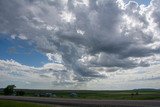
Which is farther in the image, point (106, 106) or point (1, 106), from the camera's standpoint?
point (1, 106)

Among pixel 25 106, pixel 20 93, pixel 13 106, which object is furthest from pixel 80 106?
pixel 20 93

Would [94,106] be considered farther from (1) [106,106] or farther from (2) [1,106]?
(2) [1,106]

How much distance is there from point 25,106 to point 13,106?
4.13 m

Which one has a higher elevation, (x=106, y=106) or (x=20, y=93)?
(x=20, y=93)

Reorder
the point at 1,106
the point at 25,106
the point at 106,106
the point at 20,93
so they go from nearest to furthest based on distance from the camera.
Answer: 1. the point at 106,106
2. the point at 25,106
3. the point at 1,106
4. the point at 20,93

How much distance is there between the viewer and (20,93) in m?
170

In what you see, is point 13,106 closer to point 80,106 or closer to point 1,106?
point 1,106

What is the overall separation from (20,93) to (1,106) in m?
109

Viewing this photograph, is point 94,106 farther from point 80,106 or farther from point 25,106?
point 25,106

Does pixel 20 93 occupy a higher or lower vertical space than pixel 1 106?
higher

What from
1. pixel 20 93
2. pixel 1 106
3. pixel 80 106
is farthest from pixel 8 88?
pixel 80 106

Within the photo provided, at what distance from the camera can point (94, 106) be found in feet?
175

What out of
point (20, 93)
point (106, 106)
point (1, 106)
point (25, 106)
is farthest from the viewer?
point (20, 93)

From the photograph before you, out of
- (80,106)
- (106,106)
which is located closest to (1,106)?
(80,106)
